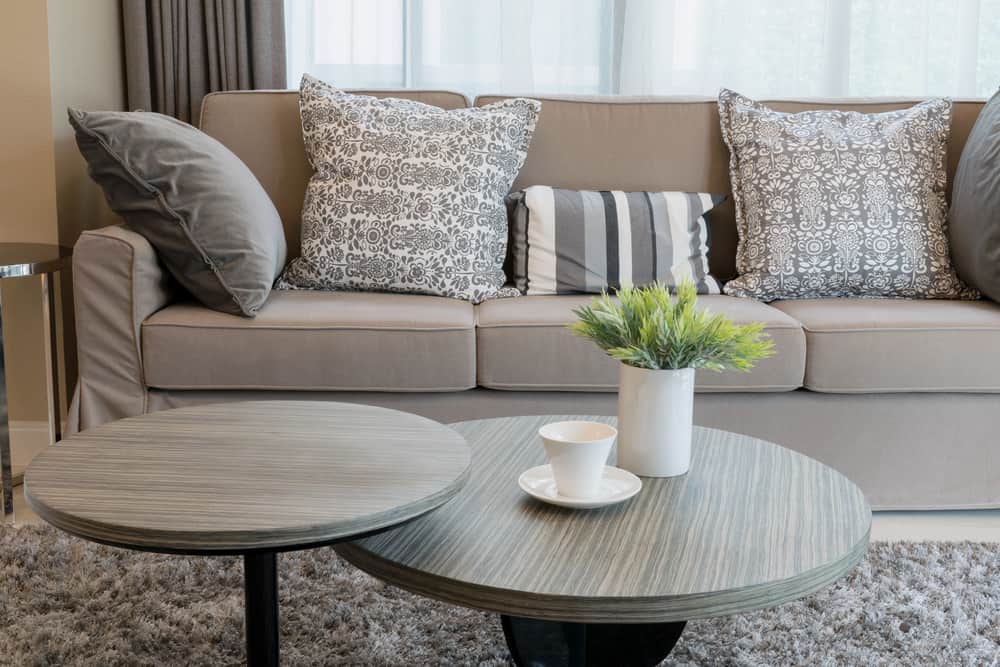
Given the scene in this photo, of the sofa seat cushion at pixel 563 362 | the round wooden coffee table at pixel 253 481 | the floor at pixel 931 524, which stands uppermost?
the round wooden coffee table at pixel 253 481

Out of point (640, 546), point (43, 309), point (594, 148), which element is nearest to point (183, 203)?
point (43, 309)

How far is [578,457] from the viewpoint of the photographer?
1.42 metres

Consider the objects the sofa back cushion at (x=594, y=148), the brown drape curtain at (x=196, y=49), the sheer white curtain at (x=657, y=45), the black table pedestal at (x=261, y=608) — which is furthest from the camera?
the sheer white curtain at (x=657, y=45)

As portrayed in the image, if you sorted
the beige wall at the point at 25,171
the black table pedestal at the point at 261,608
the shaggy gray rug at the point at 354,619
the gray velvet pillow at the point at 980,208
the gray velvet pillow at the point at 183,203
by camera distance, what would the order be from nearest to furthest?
the black table pedestal at the point at 261,608
the shaggy gray rug at the point at 354,619
the gray velvet pillow at the point at 183,203
the gray velvet pillow at the point at 980,208
the beige wall at the point at 25,171

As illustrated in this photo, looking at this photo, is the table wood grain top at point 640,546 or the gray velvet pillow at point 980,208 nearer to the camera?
the table wood grain top at point 640,546

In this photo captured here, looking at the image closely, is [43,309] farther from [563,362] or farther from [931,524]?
[931,524]

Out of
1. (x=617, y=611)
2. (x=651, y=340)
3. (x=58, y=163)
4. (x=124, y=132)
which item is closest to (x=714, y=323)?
(x=651, y=340)

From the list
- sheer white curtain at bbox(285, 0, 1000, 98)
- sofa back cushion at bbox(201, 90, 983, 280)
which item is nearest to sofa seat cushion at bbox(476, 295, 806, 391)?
sofa back cushion at bbox(201, 90, 983, 280)

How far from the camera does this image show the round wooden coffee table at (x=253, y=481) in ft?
3.95

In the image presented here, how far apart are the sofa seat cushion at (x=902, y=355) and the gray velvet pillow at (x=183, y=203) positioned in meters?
1.26

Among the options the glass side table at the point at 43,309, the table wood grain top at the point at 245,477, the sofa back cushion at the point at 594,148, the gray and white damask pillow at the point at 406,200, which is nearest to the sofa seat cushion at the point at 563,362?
the gray and white damask pillow at the point at 406,200

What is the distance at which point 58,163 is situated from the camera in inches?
114

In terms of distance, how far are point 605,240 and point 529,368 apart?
52 centimetres

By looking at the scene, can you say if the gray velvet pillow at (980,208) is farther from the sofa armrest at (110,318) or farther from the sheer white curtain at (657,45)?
the sofa armrest at (110,318)
